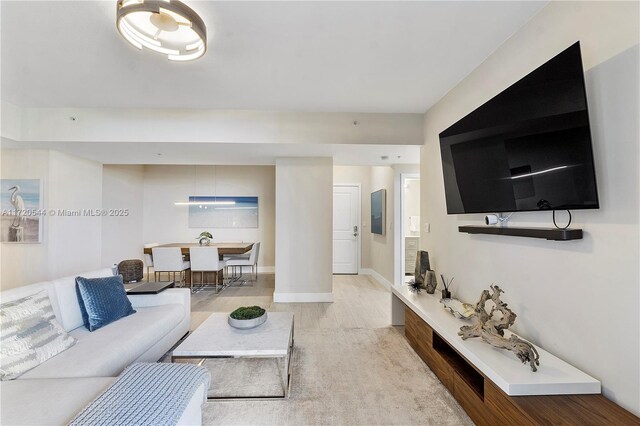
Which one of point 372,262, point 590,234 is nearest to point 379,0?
point 590,234

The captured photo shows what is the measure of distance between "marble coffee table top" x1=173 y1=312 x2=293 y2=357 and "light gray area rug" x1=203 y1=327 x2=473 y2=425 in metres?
0.35

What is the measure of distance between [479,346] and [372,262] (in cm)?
447

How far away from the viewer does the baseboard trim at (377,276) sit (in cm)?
520

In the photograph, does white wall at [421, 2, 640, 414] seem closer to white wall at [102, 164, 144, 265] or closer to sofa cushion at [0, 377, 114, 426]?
sofa cushion at [0, 377, 114, 426]

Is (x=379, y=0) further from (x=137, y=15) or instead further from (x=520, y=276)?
(x=520, y=276)

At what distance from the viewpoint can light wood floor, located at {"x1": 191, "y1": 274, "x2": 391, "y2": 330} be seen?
349cm

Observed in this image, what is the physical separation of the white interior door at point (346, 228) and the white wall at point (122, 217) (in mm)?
4402

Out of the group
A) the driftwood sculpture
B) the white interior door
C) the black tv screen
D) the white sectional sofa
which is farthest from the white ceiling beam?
the white interior door

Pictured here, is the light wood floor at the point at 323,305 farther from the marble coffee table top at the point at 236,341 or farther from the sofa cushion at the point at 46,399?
the sofa cushion at the point at 46,399

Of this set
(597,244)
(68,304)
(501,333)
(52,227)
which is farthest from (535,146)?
(52,227)

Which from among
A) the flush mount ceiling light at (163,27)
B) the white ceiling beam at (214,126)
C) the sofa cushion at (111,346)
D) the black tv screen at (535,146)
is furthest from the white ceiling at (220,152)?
the sofa cushion at (111,346)

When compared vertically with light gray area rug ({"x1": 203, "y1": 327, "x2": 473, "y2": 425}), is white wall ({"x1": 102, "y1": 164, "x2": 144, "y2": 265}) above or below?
above

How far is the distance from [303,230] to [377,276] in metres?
2.29

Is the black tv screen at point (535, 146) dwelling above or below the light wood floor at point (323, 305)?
above
